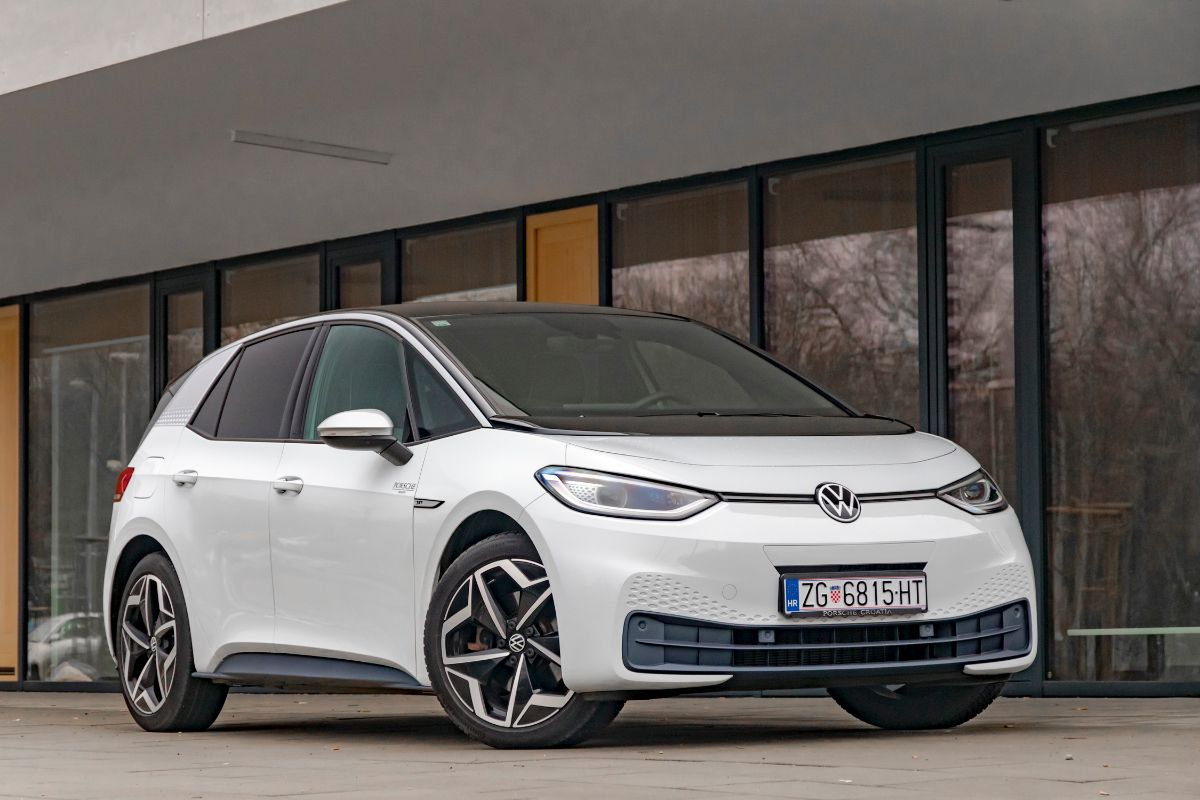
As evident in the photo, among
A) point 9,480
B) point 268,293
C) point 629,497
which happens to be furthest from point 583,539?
point 9,480

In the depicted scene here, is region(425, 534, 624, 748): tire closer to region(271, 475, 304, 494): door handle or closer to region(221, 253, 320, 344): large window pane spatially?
region(271, 475, 304, 494): door handle

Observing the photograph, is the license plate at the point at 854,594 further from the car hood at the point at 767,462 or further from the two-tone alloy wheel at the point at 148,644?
the two-tone alloy wheel at the point at 148,644

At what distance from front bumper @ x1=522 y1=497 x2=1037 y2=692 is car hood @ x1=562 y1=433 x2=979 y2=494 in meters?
0.10

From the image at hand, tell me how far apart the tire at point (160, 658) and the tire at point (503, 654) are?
6.58ft

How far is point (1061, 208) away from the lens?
454 inches

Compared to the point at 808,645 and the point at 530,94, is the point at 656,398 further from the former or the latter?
the point at 530,94

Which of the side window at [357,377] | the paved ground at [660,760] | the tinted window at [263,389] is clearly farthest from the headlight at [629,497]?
the tinted window at [263,389]

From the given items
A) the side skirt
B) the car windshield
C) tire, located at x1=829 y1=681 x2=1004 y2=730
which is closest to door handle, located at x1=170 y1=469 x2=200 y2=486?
the side skirt

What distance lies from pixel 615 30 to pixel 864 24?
1.31 meters

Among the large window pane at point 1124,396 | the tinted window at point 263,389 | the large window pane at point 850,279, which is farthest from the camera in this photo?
the large window pane at point 850,279

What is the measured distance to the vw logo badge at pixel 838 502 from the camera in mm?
6629

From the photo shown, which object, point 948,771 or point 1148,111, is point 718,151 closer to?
→ point 1148,111

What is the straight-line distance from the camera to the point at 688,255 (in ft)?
44.9

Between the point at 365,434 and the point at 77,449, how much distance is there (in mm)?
12132
